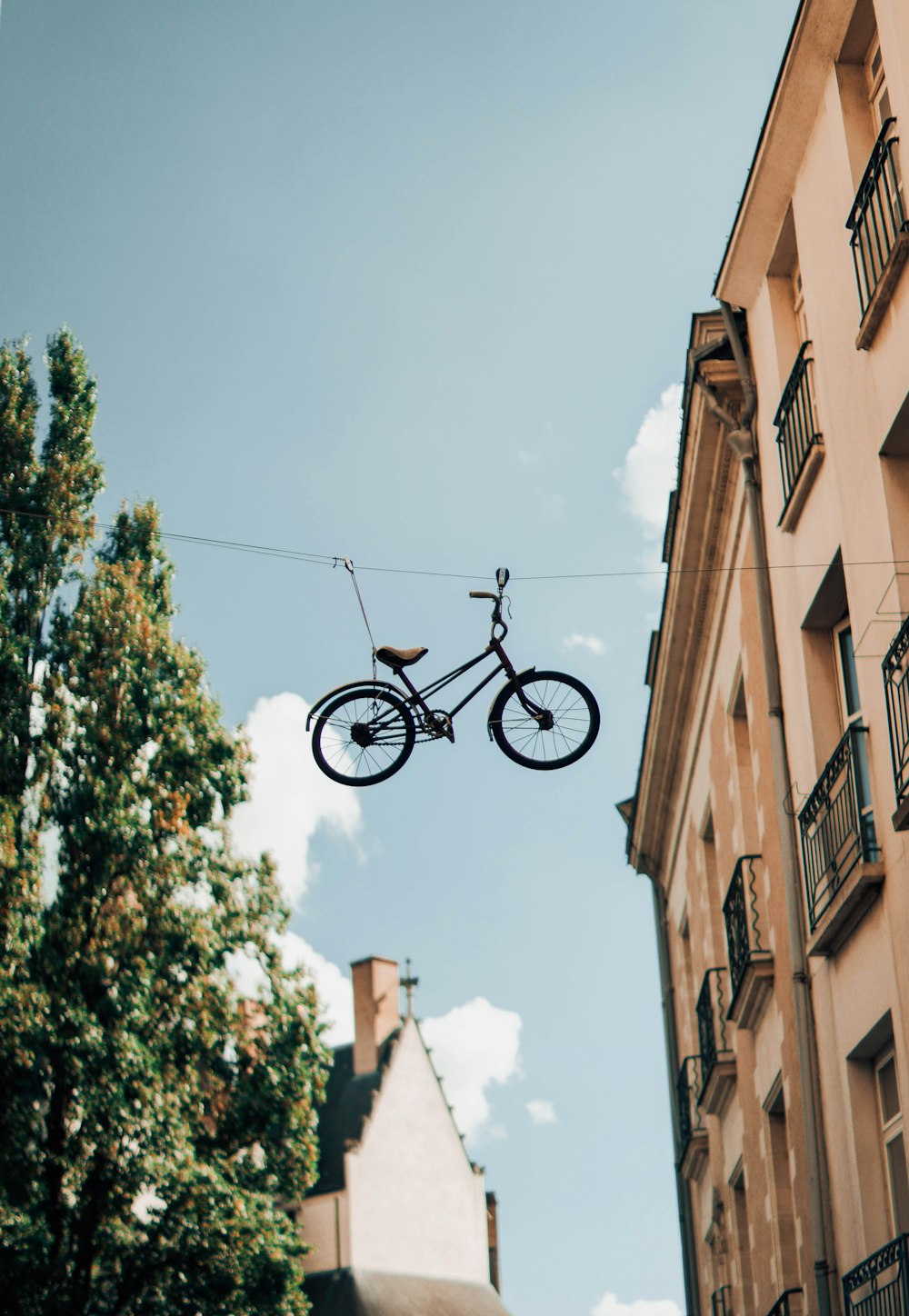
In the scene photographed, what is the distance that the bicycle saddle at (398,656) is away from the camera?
1047cm

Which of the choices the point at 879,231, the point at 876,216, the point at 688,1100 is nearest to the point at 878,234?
the point at 879,231

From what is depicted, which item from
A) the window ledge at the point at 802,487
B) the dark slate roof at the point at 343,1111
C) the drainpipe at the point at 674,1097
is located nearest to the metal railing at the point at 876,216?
the window ledge at the point at 802,487

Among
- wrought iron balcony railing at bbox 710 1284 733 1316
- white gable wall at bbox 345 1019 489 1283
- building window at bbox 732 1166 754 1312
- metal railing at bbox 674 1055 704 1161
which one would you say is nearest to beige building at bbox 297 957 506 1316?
white gable wall at bbox 345 1019 489 1283

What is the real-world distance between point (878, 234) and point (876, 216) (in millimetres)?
231

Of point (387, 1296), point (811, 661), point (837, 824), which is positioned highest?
point (811, 661)

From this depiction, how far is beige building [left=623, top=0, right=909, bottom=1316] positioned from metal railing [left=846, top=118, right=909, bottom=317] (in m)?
0.02

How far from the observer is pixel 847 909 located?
11.1 metres

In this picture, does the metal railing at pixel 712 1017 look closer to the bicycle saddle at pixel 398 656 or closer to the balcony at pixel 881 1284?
the balcony at pixel 881 1284

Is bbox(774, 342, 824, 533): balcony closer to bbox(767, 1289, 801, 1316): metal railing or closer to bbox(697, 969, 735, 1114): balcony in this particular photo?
bbox(697, 969, 735, 1114): balcony

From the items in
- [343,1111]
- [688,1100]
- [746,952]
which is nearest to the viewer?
[746,952]

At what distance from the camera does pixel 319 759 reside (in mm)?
10469

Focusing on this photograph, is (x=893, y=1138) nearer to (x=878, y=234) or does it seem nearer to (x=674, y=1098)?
(x=878, y=234)

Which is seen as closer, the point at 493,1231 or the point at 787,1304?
the point at 787,1304

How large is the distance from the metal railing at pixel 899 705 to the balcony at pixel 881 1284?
111 inches
